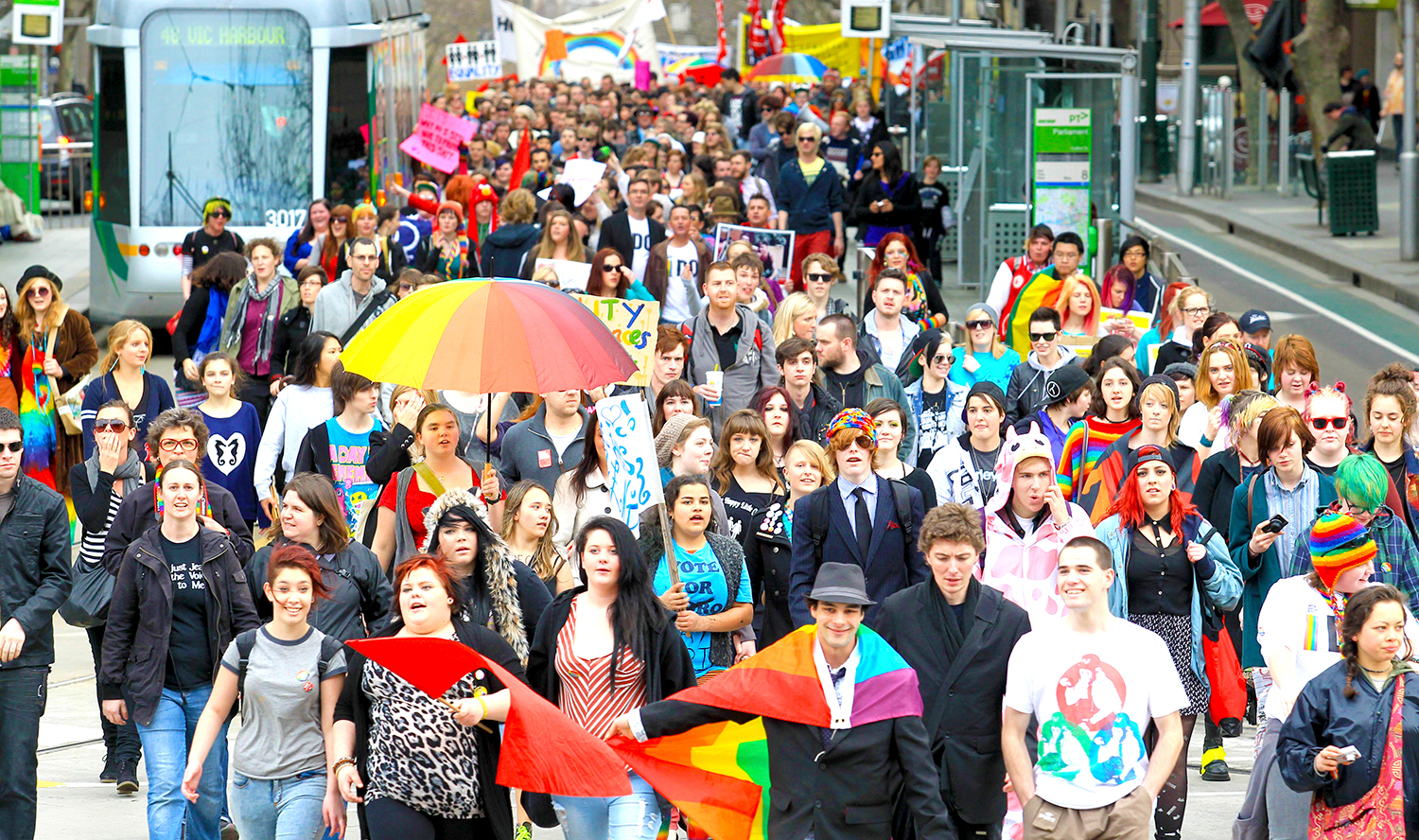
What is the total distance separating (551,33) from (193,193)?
30319 mm

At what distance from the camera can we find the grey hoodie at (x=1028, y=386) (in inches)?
423

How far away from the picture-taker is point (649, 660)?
662 cm

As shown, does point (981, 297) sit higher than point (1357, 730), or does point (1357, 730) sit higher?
point (981, 297)

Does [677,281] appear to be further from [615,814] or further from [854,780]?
[854,780]

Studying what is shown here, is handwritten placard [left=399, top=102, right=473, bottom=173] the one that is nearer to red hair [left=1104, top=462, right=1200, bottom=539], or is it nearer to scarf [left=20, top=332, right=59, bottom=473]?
scarf [left=20, top=332, right=59, bottom=473]

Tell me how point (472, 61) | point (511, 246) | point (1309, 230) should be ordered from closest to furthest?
point (511, 246), point (1309, 230), point (472, 61)

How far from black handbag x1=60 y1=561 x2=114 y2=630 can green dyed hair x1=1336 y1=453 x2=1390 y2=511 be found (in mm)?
5072

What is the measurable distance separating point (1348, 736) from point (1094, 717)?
0.80 metres

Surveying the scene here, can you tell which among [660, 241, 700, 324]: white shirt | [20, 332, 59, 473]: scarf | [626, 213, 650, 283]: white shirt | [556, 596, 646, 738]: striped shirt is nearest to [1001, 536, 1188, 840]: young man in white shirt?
[556, 596, 646, 738]: striped shirt

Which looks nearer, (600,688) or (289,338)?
(600,688)

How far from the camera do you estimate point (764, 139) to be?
25594mm

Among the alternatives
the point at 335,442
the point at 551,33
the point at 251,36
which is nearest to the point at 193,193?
the point at 251,36

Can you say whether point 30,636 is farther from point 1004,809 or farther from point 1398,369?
point 1398,369

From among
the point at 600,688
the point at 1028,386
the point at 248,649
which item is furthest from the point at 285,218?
the point at 600,688
